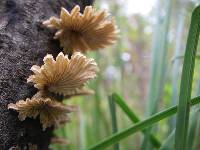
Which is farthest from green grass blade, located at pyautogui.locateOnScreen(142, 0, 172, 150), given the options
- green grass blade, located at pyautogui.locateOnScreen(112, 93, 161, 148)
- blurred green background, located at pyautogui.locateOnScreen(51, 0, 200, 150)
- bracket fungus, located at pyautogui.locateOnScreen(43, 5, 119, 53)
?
bracket fungus, located at pyautogui.locateOnScreen(43, 5, 119, 53)

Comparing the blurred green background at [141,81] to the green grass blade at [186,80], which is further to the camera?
the blurred green background at [141,81]

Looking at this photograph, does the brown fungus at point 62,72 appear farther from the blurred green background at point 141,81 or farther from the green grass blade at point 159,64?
the green grass blade at point 159,64

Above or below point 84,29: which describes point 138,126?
below

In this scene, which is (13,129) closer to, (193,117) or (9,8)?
(9,8)

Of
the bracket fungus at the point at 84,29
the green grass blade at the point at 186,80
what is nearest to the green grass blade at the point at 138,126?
the green grass blade at the point at 186,80

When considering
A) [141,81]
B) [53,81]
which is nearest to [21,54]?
[53,81]

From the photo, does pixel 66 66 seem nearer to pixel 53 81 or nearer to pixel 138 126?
pixel 53 81

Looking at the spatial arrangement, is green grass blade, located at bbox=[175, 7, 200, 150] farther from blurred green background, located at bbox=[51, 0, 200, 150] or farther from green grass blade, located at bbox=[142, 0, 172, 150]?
green grass blade, located at bbox=[142, 0, 172, 150]
